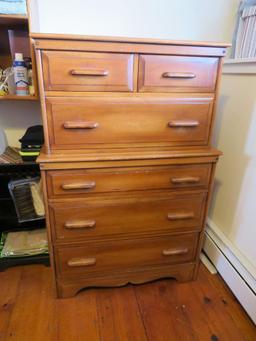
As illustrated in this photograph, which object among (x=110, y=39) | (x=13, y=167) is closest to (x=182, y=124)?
(x=110, y=39)

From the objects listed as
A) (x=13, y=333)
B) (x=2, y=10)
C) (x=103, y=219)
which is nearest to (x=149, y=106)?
(x=103, y=219)

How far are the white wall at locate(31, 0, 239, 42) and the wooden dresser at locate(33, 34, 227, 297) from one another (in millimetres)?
515

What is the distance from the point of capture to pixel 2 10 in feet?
3.62

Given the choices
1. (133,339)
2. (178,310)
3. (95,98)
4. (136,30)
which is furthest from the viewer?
(136,30)

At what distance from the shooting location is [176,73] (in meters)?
1.05

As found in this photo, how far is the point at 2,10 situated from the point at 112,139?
760 mm

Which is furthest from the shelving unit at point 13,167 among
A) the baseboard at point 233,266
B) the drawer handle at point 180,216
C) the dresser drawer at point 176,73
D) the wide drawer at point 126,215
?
the baseboard at point 233,266

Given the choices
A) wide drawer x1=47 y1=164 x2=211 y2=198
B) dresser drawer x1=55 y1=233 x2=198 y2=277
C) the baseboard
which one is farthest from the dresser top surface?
the baseboard

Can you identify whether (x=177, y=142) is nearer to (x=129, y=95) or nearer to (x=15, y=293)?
(x=129, y=95)

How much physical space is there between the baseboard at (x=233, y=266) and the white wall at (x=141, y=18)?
4.06ft

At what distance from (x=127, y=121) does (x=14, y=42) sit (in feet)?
2.72

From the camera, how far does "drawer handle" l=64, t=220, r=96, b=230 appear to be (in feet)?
3.81

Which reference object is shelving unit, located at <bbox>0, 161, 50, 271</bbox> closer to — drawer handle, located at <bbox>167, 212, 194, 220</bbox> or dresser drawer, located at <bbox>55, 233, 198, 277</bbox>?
dresser drawer, located at <bbox>55, 233, 198, 277</bbox>

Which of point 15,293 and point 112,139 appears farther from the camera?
point 15,293
